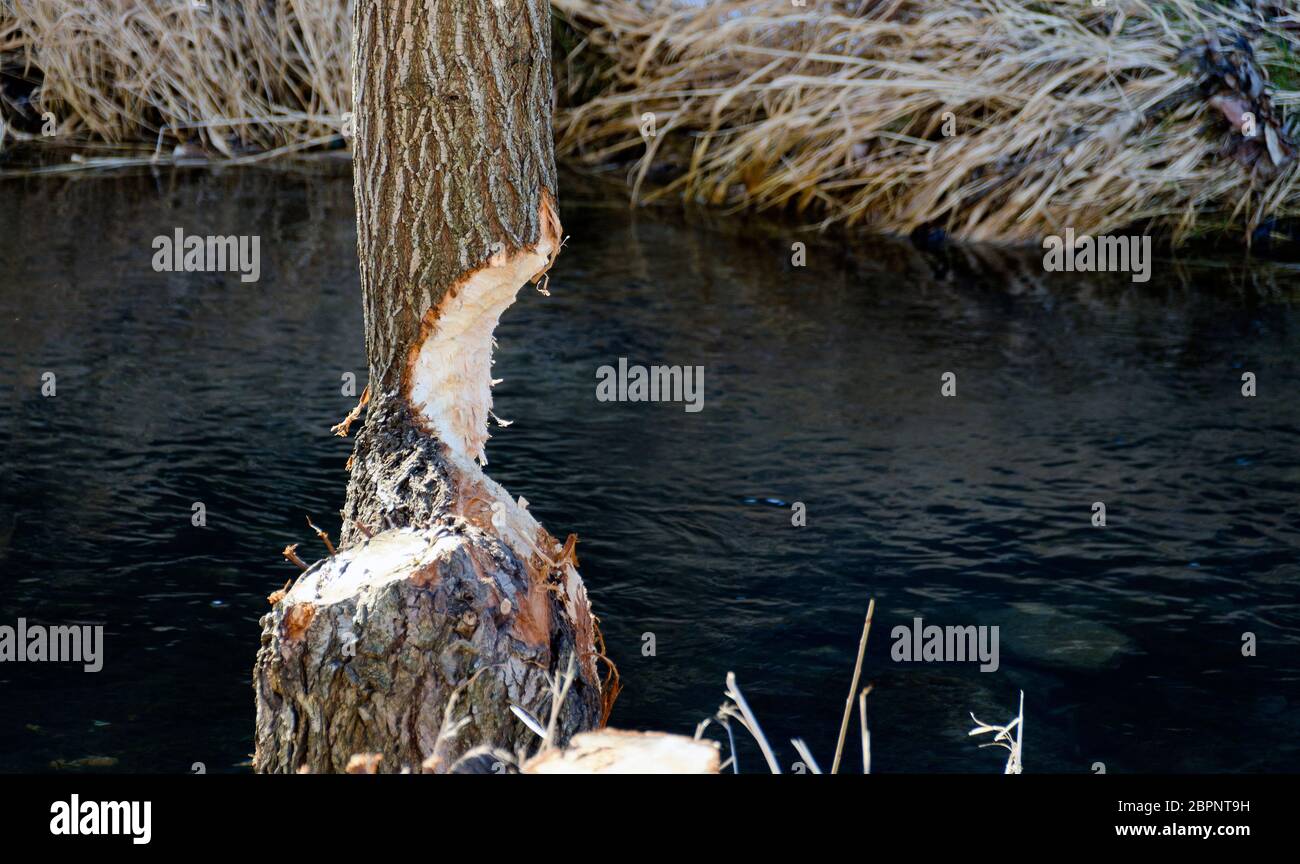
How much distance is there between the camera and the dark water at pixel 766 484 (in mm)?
4074

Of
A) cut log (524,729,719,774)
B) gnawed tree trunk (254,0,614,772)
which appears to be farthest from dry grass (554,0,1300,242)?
cut log (524,729,719,774)

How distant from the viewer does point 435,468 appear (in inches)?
142

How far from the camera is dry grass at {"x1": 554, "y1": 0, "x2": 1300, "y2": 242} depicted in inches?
347

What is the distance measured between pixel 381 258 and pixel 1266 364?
15.3ft

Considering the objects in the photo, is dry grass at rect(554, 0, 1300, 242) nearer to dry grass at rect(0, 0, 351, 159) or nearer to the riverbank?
the riverbank

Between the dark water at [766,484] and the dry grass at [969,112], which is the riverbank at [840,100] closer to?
the dry grass at [969,112]

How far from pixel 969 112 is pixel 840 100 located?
827 mm

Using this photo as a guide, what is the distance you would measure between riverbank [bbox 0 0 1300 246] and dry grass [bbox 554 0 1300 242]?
18 millimetres

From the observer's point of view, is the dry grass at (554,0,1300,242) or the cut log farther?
the dry grass at (554,0,1300,242)

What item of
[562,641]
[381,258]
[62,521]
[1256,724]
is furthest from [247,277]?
[1256,724]

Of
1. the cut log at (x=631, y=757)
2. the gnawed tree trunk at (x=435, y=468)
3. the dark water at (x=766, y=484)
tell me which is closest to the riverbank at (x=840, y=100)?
the dark water at (x=766, y=484)

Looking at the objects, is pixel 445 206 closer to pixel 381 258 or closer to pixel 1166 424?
pixel 381 258

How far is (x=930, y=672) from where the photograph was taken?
14.0ft

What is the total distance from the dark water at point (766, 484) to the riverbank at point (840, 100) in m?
0.79
